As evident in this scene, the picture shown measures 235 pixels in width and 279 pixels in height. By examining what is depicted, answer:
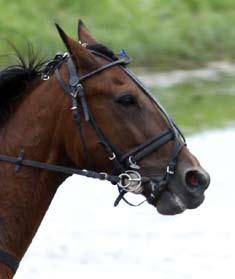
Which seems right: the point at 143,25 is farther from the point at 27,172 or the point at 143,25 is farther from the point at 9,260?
the point at 9,260

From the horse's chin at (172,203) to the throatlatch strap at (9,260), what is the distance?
2.27 ft

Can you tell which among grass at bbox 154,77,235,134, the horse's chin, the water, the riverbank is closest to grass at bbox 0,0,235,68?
the riverbank

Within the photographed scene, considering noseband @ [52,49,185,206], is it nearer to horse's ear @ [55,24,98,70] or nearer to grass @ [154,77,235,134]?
horse's ear @ [55,24,98,70]

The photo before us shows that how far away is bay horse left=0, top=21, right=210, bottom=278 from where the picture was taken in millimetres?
4926

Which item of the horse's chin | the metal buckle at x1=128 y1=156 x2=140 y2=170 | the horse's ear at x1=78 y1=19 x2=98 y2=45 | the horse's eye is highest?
the horse's ear at x1=78 y1=19 x2=98 y2=45

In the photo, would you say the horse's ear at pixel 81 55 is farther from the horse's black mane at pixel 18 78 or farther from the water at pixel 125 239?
the water at pixel 125 239

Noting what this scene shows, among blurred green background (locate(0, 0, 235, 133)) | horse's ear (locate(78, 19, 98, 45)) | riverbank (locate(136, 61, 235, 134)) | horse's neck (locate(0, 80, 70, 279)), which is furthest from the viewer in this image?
blurred green background (locate(0, 0, 235, 133))

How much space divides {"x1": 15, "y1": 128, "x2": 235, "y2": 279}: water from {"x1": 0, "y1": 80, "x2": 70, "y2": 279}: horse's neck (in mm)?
3431

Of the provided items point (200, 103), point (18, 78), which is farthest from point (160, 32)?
point (18, 78)

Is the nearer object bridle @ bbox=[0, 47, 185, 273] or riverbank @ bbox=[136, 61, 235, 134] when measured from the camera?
bridle @ bbox=[0, 47, 185, 273]

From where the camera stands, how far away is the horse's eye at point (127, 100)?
4922mm

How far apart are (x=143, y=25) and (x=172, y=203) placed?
50.2 feet

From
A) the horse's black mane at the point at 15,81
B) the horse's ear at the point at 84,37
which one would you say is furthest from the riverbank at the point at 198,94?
the horse's black mane at the point at 15,81

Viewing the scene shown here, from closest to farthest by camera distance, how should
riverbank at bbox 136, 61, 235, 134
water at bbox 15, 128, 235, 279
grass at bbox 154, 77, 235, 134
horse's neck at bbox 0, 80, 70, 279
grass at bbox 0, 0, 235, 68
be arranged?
horse's neck at bbox 0, 80, 70, 279
water at bbox 15, 128, 235, 279
grass at bbox 154, 77, 235, 134
riverbank at bbox 136, 61, 235, 134
grass at bbox 0, 0, 235, 68
